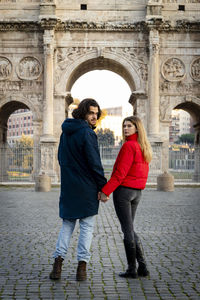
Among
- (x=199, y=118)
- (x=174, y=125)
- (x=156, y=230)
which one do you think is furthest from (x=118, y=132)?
(x=156, y=230)

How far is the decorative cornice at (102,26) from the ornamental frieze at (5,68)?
1577mm

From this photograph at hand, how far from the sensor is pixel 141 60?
23328 millimetres

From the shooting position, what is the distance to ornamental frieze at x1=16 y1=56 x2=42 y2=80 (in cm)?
2347

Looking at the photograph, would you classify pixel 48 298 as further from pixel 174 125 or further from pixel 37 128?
pixel 174 125

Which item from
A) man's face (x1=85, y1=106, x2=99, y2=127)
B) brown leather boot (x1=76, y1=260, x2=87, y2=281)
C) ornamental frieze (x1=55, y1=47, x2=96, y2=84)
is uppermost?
ornamental frieze (x1=55, y1=47, x2=96, y2=84)

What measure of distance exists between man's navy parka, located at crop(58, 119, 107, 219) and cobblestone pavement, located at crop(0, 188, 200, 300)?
76 centimetres

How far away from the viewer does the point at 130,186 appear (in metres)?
4.85

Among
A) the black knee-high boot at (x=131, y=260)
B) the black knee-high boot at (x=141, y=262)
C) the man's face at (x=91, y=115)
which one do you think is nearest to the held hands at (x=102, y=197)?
the black knee-high boot at (x=131, y=260)

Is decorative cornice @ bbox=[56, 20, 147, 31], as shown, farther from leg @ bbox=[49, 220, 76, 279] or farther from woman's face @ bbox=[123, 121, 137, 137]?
leg @ bbox=[49, 220, 76, 279]

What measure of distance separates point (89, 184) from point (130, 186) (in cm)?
45

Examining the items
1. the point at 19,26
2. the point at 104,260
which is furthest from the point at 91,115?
the point at 19,26

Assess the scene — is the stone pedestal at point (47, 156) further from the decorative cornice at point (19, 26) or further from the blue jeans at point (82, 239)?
the blue jeans at point (82, 239)

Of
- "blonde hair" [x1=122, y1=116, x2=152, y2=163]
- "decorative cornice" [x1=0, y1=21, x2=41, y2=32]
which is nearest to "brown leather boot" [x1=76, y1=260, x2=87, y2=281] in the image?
"blonde hair" [x1=122, y1=116, x2=152, y2=163]

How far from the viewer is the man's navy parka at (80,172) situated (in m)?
4.71
